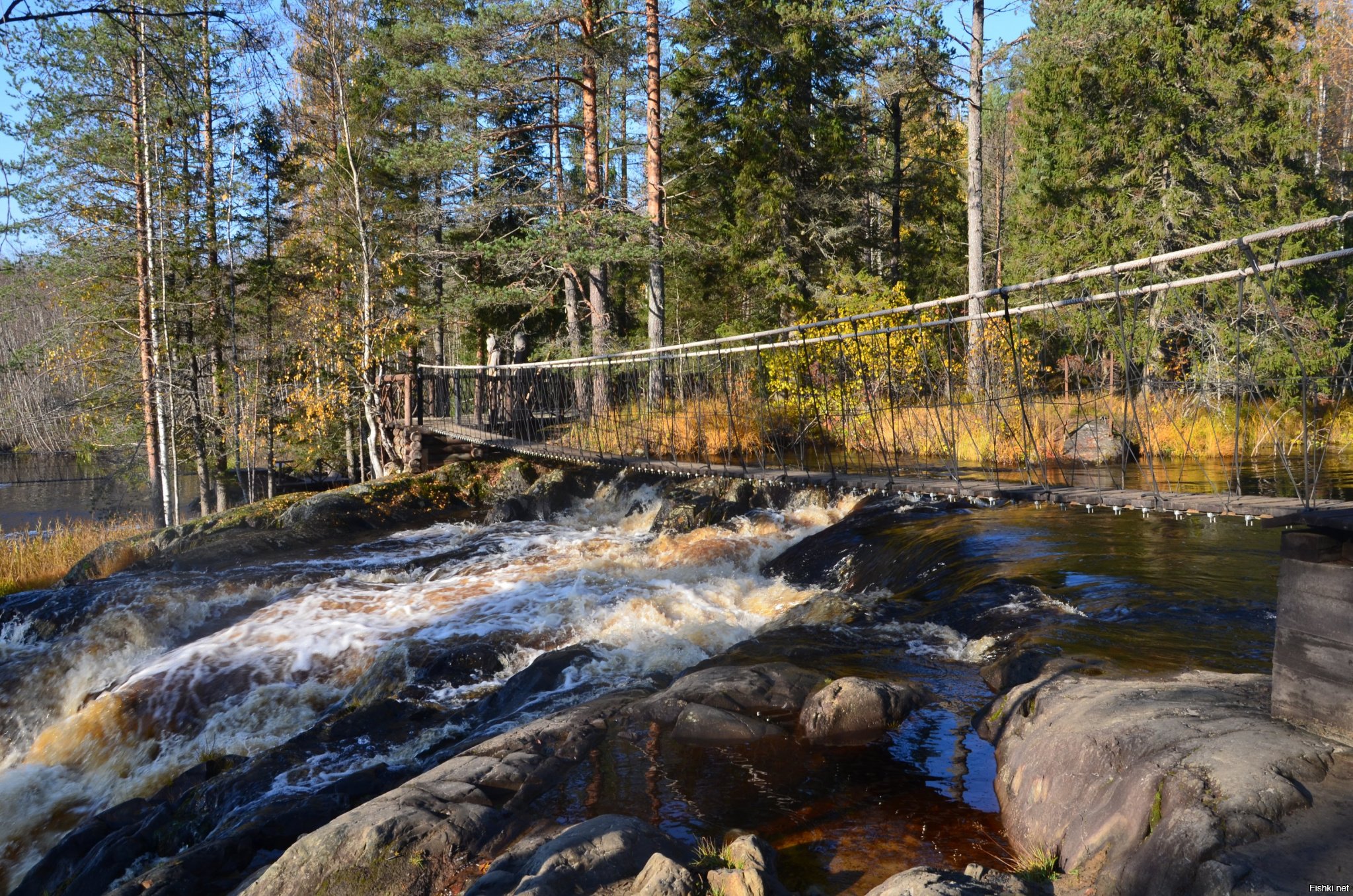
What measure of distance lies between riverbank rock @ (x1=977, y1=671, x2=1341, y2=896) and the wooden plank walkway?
2.51 ft

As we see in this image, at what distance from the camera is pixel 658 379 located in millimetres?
14875

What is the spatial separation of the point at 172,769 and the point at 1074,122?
19615 millimetres

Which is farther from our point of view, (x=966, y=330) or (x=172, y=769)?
(x=966, y=330)

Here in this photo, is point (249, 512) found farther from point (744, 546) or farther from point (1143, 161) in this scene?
point (1143, 161)

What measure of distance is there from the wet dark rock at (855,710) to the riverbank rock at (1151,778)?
636 mm

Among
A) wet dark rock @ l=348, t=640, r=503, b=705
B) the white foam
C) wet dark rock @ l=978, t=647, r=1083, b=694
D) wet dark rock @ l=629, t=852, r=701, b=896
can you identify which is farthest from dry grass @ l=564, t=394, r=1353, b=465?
wet dark rock @ l=629, t=852, r=701, b=896

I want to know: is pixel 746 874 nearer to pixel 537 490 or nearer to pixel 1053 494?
pixel 1053 494

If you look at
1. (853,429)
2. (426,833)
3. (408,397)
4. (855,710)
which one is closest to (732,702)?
(855,710)

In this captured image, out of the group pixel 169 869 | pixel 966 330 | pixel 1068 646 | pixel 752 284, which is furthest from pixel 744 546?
pixel 752 284

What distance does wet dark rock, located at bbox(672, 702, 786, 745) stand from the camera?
14.8 ft

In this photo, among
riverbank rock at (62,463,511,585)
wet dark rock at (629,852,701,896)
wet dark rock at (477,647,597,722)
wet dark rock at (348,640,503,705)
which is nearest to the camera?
wet dark rock at (629,852,701,896)

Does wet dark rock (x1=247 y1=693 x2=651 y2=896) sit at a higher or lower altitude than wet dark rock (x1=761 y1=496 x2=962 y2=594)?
lower

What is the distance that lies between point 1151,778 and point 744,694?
2381mm

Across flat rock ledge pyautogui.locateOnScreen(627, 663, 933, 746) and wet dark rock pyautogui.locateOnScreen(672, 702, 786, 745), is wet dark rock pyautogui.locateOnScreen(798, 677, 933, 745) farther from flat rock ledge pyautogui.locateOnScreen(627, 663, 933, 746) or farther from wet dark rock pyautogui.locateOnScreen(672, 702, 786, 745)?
wet dark rock pyautogui.locateOnScreen(672, 702, 786, 745)
